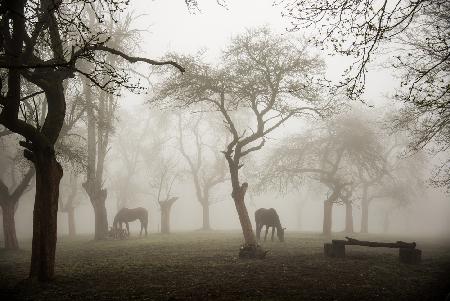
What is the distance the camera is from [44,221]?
935cm

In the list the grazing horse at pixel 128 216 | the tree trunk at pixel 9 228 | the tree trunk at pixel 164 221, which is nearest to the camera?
the tree trunk at pixel 9 228

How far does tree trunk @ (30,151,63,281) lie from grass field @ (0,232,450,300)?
18.9 inches

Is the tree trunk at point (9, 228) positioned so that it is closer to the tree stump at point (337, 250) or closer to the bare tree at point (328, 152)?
the tree stump at point (337, 250)

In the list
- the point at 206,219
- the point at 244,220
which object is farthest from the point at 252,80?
the point at 206,219

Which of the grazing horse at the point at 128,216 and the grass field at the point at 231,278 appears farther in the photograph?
the grazing horse at the point at 128,216

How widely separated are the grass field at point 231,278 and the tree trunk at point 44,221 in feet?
1.58

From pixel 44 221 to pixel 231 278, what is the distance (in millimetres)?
5568

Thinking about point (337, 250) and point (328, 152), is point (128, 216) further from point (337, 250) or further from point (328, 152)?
point (337, 250)

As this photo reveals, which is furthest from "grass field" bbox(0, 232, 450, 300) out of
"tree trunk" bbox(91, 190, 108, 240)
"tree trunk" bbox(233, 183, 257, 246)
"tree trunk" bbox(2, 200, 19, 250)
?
"tree trunk" bbox(91, 190, 108, 240)

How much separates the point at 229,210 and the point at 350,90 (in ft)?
295

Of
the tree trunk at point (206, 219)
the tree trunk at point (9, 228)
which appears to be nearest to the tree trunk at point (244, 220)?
the tree trunk at point (9, 228)

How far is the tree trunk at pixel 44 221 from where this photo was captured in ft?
30.5

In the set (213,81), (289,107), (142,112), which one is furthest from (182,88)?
(142,112)

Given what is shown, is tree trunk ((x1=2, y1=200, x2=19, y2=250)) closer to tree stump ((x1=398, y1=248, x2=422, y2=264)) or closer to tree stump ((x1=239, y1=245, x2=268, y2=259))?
tree stump ((x1=239, y1=245, x2=268, y2=259))
